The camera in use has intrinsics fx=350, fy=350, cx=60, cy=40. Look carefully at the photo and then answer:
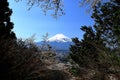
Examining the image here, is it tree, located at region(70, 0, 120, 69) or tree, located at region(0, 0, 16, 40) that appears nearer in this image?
tree, located at region(70, 0, 120, 69)

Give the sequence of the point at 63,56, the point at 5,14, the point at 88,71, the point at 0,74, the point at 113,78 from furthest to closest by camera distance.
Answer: the point at 63,56 < the point at 5,14 < the point at 88,71 < the point at 113,78 < the point at 0,74

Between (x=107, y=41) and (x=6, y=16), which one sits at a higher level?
(x=6, y=16)

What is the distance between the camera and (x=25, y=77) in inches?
406

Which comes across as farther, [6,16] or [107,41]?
[6,16]

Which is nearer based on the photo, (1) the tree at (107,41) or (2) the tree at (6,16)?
(1) the tree at (107,41)

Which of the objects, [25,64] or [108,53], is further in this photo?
[108,53]

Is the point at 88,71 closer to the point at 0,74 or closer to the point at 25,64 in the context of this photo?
the point at 25,64

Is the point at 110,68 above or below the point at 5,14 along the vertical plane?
below

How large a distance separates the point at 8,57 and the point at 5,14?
641 inches

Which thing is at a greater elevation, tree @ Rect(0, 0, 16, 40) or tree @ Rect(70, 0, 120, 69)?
tree @ Rect(0, 0, 16, 40)

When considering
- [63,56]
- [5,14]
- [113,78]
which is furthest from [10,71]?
[63,56]

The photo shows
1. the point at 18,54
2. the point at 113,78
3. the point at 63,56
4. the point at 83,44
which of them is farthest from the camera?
the point at 63,56

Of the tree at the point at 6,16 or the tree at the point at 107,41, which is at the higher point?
the tree at the point at 6,16

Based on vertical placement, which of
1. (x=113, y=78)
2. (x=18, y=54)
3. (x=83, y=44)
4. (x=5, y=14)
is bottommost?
(x=113, y=78)
